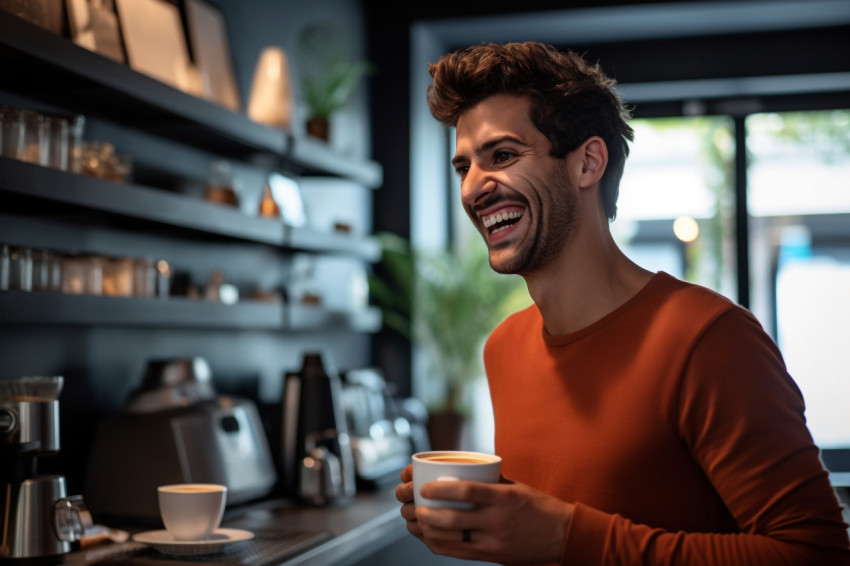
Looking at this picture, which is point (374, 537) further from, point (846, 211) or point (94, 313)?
point (846, 211)

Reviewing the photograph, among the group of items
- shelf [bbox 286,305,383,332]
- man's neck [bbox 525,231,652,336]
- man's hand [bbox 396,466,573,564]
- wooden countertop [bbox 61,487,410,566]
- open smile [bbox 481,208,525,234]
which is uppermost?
open smile [bbox 481,208,525,234]

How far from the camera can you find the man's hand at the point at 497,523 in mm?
1056

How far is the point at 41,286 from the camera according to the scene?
198 cm

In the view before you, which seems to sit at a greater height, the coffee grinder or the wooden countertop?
the coffee grinder

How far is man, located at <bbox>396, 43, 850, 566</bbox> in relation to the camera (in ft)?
3.53

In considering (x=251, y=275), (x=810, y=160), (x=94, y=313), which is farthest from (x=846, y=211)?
(x=94, y=313)

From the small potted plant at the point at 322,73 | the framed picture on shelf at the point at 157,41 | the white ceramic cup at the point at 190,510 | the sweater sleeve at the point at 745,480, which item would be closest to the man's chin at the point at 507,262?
the sweater sleeve at the point at 745,480

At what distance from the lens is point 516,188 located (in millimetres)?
1336

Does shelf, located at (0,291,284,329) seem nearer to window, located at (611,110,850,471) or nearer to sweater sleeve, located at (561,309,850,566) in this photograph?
sweater sleeve, located at (561,309,850,566)

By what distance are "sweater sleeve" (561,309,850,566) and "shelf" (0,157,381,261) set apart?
131cm

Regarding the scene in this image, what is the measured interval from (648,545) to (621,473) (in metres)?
0.14

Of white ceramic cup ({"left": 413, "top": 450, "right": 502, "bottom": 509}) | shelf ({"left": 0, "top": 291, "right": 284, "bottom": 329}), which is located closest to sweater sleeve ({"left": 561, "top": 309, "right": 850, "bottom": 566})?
white ceramic cup ({"left": 413, "top": 450, "right": 502, "bottom": 509})

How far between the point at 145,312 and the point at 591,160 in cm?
129

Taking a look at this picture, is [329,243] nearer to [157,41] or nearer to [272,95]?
[272,95]
